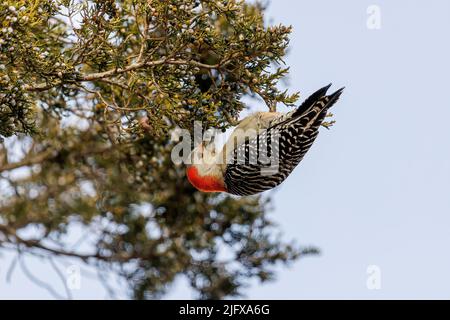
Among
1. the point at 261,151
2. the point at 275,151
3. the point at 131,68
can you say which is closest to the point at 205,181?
the point at 261,151

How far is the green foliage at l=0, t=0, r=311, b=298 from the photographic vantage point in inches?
294

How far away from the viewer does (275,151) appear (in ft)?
28.2

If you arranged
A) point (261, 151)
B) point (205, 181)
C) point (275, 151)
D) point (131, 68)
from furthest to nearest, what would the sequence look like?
point (205, 181) < point (261, 151) < point (275, 151) < point (131, 68)

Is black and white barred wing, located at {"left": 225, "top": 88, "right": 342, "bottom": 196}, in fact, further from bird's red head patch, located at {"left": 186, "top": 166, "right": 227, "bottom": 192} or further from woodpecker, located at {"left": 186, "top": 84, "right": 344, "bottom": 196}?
bird's red head patch, located at {"left": 186, "top": 166, "right": 227, "bottom": 192}

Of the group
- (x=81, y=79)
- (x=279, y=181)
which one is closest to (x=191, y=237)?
(x=279, y=181)

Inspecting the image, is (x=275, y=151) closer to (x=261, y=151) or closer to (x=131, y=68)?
(x=261, y=151)

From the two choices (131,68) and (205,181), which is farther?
(205,181)

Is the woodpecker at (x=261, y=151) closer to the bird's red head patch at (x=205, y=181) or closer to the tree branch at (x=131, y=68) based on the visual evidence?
the bird's red head patch at (x=205, y=181)

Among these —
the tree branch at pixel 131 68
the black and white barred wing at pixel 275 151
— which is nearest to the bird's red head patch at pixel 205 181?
the black and white barred wing at pixel 275 151

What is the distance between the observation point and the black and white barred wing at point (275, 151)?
812cm

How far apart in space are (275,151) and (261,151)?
23 cm

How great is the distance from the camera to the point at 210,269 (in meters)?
11.5

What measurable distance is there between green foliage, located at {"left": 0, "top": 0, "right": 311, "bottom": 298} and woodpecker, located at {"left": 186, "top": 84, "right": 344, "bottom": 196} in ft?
1.41
